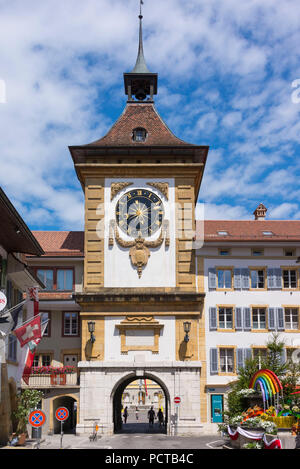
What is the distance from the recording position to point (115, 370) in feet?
146

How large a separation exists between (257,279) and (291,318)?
361cm

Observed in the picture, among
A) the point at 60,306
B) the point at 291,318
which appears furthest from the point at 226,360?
the point at 60,306

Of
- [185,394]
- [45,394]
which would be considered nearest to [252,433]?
[185,394]

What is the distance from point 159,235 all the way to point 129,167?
5.47 m

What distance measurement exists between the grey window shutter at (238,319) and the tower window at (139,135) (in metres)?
14.7

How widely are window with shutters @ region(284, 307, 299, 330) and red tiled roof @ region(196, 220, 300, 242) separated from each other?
5.25m

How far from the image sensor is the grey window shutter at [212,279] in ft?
152

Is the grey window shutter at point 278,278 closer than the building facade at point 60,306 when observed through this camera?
Yes

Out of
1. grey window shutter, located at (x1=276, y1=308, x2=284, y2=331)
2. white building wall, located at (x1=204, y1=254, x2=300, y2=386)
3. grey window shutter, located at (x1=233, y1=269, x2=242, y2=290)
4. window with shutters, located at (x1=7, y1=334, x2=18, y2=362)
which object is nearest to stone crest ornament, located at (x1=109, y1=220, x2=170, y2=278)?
white building wall, located at (x1=204, y1=254, x2=300, y2=386)

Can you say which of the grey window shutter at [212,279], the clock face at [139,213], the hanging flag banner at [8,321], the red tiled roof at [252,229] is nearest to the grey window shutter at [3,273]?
the hanging flag banner at [8,321]

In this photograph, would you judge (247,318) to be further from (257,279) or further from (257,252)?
(257,252)

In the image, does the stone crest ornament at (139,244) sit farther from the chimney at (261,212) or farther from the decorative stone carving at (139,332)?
the chimney at (261,212)

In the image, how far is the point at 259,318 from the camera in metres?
46.1

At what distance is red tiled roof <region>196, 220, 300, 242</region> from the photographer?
48.2m
